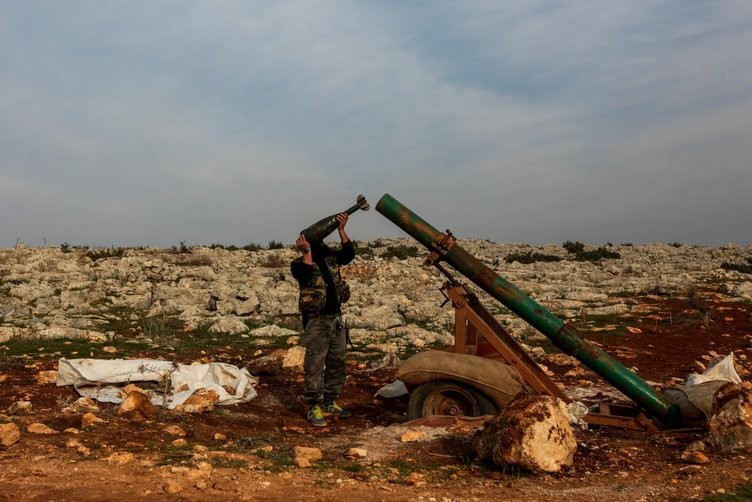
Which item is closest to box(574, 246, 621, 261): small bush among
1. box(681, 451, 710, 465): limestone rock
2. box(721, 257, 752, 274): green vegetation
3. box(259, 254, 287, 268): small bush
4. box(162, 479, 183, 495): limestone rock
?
box(721, 257, 752, 274): green vegetation

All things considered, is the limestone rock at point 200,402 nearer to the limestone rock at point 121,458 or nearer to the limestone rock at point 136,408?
the limestone rock at point 136,408

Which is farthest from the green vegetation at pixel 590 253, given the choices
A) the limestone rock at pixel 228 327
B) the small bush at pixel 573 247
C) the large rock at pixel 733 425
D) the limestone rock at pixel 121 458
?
the limestone rock at pixel 121 458

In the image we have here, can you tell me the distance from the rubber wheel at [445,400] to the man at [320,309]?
1085mm

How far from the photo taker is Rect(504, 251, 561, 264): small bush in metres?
26.7

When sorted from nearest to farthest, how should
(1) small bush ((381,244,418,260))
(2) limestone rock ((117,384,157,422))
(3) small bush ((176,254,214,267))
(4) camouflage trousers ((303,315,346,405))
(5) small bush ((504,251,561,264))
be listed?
(2) limestone rock ((117,384,157,422)) < (4) camouflage trousers ((303,315,346,405)) < (3) small bush ((176,254,214,267)) < (5) small bush ((504,251,561,264)) < (1) small bush ((381,244,418,260))

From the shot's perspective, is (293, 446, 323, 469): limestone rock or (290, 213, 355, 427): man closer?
(293, 446, 323, 469): limestone rock

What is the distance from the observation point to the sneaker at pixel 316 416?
6801mm

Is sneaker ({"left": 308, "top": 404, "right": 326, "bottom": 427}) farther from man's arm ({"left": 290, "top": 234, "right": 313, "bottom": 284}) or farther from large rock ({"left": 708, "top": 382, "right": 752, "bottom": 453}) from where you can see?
large rock ({"left": 708, "top": 382, "right": 752, "bottom": 453})

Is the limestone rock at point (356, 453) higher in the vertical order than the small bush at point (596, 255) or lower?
lower

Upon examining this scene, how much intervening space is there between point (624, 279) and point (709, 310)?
5.63m

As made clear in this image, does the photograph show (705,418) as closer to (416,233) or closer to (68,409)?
(416,233)

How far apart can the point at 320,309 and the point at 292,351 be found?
3.07 metres

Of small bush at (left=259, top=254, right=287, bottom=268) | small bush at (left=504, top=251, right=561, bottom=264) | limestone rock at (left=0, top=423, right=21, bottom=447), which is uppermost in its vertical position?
small bush at (left=504, top=251, right=561, bottom=264)

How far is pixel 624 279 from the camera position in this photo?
20.4 m
